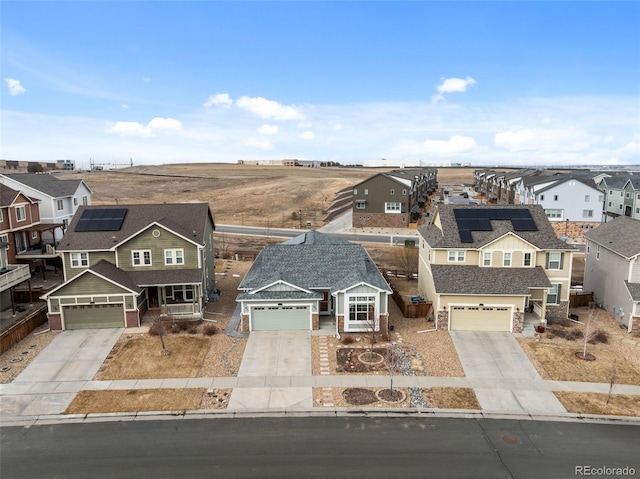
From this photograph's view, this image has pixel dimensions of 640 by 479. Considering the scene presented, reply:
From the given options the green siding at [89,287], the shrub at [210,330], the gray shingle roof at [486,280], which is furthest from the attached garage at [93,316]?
the gray shingle roof at [486,280]

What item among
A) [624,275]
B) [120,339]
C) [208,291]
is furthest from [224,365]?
[624,275]

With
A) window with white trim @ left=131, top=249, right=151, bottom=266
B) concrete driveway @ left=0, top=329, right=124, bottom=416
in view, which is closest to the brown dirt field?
window with white trim @ left=131, top=249, right=151, bottom=266

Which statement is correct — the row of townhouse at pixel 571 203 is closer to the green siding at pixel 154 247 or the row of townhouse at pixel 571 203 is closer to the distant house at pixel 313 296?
the distant house at pixel 313 296

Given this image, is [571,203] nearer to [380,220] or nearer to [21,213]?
[380,220]

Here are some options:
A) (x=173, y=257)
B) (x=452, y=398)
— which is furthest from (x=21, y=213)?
(x=452, y=398)

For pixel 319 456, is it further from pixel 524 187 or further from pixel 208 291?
pixel 524 187
